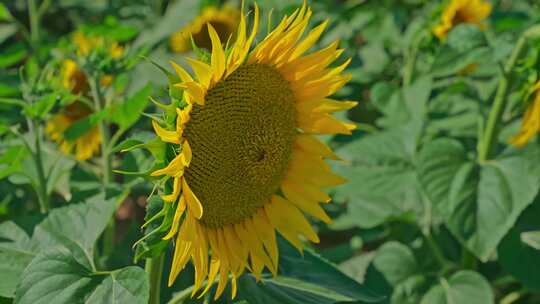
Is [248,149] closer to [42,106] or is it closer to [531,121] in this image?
[42,106]

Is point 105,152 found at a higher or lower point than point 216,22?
higher

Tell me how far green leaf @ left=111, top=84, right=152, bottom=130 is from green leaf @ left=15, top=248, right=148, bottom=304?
14.3 inches

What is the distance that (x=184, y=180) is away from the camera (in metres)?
1.03

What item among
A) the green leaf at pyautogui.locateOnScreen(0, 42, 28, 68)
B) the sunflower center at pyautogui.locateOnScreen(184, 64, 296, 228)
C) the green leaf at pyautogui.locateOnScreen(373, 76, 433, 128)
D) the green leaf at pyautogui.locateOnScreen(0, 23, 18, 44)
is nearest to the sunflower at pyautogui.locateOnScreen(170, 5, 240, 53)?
the green leaf at pyautogui.locateOnScreen(0, 23, 18, 44)

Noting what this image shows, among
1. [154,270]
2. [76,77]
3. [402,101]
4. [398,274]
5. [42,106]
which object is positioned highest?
[42,106]

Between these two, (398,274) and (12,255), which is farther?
(398,274)

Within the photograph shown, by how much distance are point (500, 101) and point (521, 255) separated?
33 cm

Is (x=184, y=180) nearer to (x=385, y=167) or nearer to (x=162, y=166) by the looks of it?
(x=162, y=166)

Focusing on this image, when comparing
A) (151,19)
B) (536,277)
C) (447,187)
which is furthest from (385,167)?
(151,19)

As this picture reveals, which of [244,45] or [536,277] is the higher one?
[244,45]

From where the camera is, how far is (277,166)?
1207 mm

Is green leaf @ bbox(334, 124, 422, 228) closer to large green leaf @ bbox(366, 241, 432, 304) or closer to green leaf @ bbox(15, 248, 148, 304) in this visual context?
large green leaf @ bbox(366, 241, 432, 304)

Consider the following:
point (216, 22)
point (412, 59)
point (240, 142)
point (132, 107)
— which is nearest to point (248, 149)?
point (240, 142)

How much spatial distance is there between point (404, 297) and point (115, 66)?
746mm
